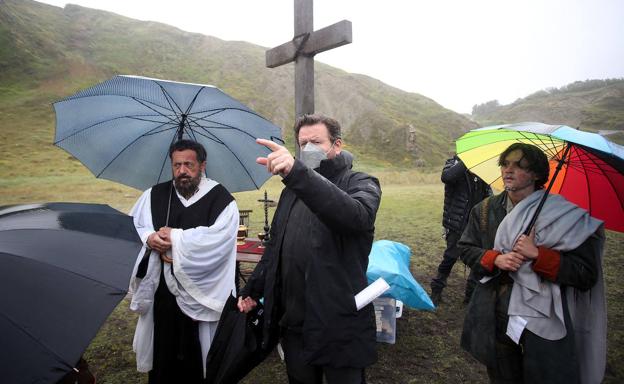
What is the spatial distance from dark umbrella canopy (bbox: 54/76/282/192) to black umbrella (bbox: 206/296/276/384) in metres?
1.36

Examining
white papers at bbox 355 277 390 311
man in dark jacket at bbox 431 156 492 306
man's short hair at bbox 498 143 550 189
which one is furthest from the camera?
man in dark jacket at bbox 431 156 492 306

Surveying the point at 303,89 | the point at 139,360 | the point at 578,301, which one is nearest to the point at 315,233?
the point at 578,301

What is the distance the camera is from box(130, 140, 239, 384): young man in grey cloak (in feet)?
7.98

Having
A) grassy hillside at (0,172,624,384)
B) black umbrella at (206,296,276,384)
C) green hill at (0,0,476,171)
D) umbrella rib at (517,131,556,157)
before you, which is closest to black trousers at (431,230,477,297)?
grassy hillside at (0,172,624,384)

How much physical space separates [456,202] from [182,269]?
3.64 meters

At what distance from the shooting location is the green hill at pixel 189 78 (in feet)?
150

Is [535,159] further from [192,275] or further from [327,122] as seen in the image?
[192,275]

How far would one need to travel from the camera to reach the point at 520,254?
74.0 inches

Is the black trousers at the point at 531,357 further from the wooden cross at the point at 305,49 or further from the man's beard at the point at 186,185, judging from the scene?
the wooden cross at the point at 305,49

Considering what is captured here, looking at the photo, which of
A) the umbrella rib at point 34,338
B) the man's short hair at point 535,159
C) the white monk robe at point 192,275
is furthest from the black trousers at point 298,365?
the man's short hair at point 535,159

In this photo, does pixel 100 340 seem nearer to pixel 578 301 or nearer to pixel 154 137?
pixel 154 137

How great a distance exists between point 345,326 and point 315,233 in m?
0.50

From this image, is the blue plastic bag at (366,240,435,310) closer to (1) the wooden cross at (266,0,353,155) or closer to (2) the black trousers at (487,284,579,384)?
(2) the black trousers at (487,284,579,384)

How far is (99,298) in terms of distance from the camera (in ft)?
3.64
